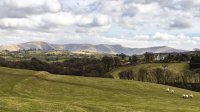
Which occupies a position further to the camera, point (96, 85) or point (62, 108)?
point (96, 85)

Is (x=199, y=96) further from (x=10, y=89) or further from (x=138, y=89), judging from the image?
(x=10, y=89)

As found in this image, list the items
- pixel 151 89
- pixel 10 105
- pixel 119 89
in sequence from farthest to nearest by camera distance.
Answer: pixel 151 89, pixel 119 89, pixel 10 105

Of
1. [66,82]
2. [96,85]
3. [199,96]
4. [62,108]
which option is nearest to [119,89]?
[96,85]

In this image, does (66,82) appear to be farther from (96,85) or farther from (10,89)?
(10,89)

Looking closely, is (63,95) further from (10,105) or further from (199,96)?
(199,96)

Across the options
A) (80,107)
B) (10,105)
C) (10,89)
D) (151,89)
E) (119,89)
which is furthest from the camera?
(151,89)

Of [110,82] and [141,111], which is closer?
[141,111]

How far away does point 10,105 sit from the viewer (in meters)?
47.2

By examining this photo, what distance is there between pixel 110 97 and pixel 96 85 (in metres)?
16.3

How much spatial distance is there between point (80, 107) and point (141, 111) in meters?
10.2

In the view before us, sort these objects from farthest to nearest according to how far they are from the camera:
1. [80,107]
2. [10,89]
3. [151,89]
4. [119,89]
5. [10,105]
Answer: [151,89], [119,89], [10,89], [80,107], [10,105]

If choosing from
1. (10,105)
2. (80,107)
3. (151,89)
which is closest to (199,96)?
(151,89)

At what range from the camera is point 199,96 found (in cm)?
9969

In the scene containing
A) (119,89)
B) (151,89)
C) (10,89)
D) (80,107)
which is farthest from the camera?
(151,89)
